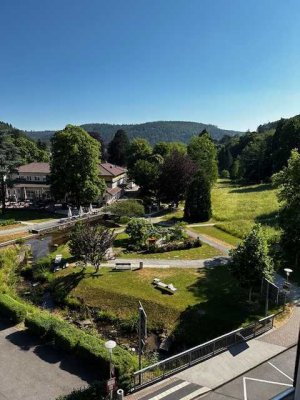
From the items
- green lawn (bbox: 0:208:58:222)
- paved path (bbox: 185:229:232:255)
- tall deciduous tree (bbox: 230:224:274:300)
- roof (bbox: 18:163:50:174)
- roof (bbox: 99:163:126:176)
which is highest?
roof (bbox: 18:163:50:174)

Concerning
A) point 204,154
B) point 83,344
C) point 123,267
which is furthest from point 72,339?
point 204,154

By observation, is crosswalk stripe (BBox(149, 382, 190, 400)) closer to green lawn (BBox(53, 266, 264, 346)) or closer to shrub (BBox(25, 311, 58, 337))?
green lawn (BBox(53, 266, 264, 346))

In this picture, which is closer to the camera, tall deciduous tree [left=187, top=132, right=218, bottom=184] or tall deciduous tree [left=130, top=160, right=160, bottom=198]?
tall deciduous tree [left=130, top=160, right=160, bottom=198]

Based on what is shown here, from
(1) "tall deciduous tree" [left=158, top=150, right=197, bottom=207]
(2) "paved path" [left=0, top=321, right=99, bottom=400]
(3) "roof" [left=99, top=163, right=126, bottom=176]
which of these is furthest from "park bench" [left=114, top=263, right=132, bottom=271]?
(3) "roof" [left=99, top=163, right=126, bottom=176]

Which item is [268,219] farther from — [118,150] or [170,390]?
[118,150]

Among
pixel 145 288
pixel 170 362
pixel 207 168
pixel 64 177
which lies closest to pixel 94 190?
pixel 64 177

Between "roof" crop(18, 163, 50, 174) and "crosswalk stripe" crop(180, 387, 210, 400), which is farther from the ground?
"roof" crop(18, 163, 50, 174)

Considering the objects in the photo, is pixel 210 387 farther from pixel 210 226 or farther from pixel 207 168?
pixel 207 168
